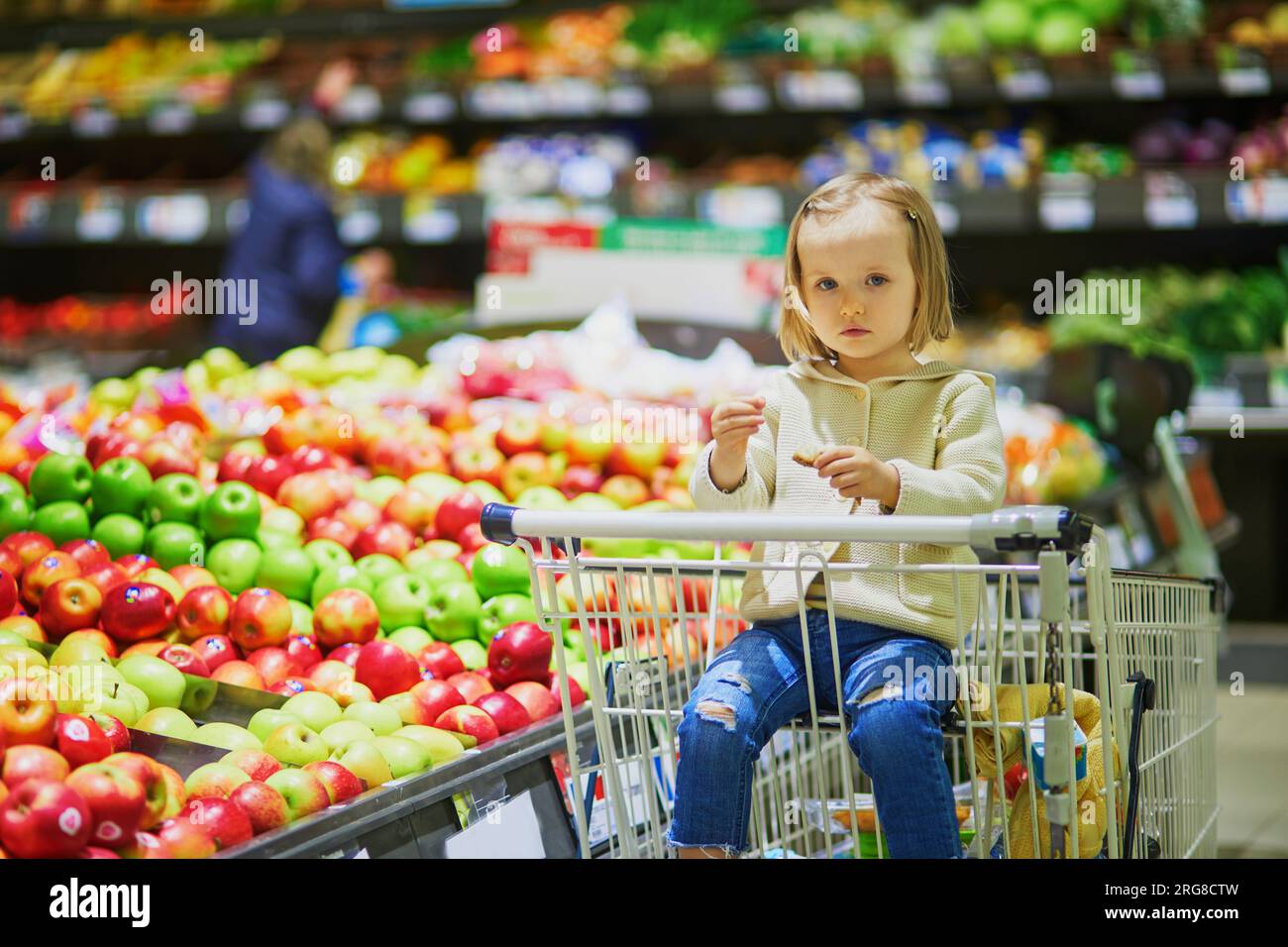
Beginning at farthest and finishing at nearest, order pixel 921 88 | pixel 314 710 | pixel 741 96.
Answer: pixel 741 96 → pixel 921 88 → pixel 314 710

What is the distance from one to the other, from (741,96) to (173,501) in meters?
3.73

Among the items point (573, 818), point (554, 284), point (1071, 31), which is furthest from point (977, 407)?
point (1071, 31)

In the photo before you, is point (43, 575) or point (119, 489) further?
point (119, 489)

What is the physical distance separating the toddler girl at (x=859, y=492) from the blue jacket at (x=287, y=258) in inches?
159

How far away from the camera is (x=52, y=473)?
2621 millimetres

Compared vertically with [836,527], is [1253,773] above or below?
below

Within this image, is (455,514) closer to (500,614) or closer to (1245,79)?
(500,614)

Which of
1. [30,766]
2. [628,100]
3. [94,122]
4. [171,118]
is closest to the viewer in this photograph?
[30,766]

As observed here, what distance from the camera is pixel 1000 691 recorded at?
1.85 metres

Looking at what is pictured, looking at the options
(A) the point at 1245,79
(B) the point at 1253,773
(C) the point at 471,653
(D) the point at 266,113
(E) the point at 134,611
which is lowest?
(B) the point at 1253,773

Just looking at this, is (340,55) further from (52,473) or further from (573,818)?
(573,818)

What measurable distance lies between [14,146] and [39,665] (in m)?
5.83

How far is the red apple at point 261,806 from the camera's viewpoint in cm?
180

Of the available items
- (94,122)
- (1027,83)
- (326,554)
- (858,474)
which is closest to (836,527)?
(858,474)
